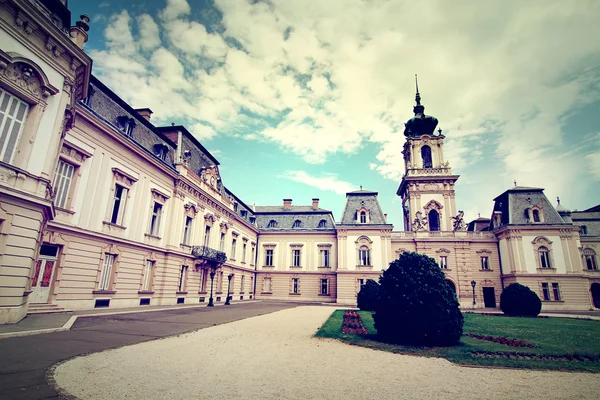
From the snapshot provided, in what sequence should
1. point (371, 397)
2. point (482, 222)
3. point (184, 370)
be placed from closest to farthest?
point (371, 397)
point (184, 370)
point (482, 222)

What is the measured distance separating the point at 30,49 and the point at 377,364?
568 inches

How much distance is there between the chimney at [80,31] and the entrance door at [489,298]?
44.6m

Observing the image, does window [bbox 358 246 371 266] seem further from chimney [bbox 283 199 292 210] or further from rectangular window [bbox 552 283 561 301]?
rectangular window [bbox 552 283 561 301]

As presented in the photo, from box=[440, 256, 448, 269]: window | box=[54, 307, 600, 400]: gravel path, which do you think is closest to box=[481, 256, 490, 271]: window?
box=[440, 256, 448, 269]: window

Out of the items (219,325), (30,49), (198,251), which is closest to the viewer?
(30,49)

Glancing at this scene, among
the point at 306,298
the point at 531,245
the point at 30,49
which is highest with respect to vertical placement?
the point at 30,49

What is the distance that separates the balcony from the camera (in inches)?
1040

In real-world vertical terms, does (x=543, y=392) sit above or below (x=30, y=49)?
below

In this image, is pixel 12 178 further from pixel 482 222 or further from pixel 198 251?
pixel 482 222

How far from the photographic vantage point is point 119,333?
9547 mm

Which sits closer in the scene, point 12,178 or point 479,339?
point 12,178

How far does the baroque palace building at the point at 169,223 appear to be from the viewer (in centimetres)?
993

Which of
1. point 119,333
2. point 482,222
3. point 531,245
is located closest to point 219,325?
point 119,333

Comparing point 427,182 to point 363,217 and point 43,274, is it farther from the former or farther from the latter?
point 43,274
